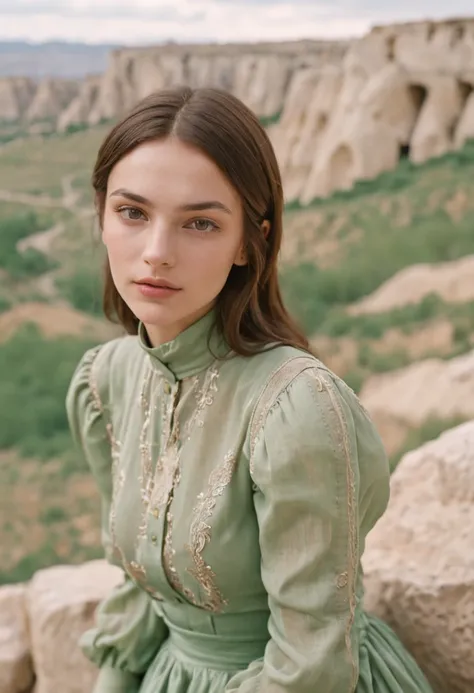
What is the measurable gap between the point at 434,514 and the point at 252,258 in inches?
23.3

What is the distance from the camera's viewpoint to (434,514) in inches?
53.7

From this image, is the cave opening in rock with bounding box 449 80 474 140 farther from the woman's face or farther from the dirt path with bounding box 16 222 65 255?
the woman's face

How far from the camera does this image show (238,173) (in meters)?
0.93

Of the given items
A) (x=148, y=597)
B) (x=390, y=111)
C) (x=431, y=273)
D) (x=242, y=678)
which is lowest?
(x=390, y=111)

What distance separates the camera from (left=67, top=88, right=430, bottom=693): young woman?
2.97 ft

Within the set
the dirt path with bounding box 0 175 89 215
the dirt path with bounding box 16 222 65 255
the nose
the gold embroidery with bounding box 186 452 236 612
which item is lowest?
the dirt path with bounding box 0 175 89 215

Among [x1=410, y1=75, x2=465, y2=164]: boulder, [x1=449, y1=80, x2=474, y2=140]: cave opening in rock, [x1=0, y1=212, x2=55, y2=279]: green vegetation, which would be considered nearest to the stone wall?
[x1=0, y1=212, x2=55, y2=279]: green vegetation

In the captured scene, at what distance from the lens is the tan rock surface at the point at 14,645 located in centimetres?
161

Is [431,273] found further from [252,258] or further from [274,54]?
[274,54]

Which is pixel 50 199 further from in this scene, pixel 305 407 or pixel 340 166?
pixel 305 407

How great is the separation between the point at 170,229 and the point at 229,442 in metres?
0.25

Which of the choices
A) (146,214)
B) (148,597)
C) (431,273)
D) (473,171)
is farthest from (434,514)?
(473,171)

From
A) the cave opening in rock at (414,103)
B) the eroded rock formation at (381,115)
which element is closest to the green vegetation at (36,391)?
the eroded rock formation at (381,115)

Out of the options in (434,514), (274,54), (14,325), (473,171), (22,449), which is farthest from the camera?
(274,54)
